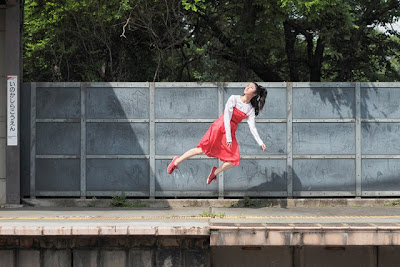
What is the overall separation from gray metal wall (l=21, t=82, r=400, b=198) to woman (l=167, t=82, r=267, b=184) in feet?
2.11

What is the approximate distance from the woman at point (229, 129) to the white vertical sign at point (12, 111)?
3.10 meters

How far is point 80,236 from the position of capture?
344 inches

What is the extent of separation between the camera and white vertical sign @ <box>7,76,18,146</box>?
12289 millimetres

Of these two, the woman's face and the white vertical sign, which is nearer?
the woman's face

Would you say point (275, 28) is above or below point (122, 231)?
above

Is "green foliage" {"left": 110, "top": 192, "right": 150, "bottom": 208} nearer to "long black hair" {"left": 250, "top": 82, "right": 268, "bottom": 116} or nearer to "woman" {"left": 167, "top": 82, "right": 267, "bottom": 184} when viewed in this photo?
"woman" {"left": 167, "top": 82, "right": 267, "bottom": 184}

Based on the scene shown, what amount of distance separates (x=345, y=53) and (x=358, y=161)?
407 centimetres

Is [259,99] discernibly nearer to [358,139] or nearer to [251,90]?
[251,90]

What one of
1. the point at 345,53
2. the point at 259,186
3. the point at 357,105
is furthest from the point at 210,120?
the point at 345,53

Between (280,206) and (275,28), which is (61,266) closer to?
(280,206)

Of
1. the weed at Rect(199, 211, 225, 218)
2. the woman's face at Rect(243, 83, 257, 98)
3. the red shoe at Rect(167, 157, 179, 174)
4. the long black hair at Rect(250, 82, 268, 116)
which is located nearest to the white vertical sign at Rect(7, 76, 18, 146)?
the red shoe at Rect(167, 157, 179, 174)

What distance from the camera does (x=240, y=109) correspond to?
11898 millimetres

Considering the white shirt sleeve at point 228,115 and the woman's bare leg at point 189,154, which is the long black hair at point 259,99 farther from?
the woman's bare leg at point 189,154

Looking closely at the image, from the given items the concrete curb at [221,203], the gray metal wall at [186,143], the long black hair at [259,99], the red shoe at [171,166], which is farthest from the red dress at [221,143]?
the concrete curb at [221,203]
